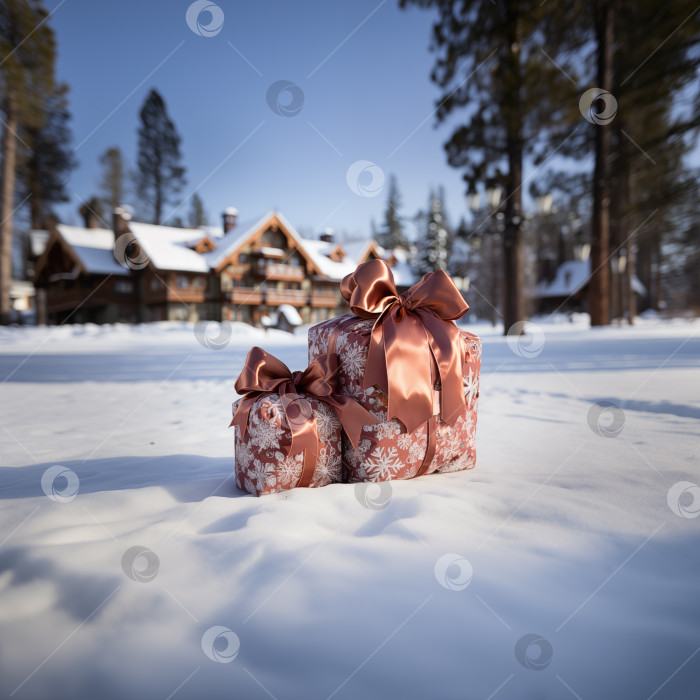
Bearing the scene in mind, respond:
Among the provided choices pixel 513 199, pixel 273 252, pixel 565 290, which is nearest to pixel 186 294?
pixel 273 252

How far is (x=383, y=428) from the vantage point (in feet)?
5.81

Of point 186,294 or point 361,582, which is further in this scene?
point 186,294

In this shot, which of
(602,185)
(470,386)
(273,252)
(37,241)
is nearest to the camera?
(470,386)

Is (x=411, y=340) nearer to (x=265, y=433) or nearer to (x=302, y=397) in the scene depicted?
(x=302, y=397)

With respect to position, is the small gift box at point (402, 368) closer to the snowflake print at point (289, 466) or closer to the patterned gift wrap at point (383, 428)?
the patterned gift wrap at point (383, 428)

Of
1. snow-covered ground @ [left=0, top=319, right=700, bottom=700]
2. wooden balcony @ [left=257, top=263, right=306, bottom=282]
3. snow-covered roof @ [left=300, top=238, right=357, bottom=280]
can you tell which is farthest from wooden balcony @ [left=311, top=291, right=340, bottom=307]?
snow-covered ground @ [left=0, top=319, right=700, bottom=700]

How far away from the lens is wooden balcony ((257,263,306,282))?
25.7m

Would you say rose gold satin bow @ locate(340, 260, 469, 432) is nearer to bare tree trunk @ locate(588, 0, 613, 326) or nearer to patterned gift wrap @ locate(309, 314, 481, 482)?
patterned gift wrap @ locate(309, 314, 481, 482)

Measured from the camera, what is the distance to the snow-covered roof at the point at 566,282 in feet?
105

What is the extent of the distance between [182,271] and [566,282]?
28786mm

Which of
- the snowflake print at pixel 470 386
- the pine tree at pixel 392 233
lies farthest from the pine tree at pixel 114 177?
the snowflake print at pixel 470 386

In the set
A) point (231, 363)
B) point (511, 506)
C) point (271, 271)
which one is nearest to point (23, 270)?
point (271, 271)

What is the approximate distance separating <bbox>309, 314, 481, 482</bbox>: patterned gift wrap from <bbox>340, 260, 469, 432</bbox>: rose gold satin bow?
48 millimetres

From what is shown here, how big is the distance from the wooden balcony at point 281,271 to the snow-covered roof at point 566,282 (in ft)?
66.6
